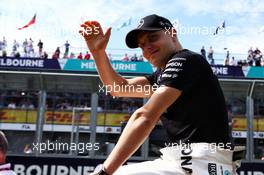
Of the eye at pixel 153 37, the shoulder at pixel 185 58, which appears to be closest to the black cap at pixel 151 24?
the eye at pixel 153 37

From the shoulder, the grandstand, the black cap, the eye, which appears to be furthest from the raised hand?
the grandstand

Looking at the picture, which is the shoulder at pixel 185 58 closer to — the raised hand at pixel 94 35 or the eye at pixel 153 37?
the eye at pixel 153 37

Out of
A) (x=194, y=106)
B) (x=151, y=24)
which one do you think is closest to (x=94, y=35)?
(x=151, y=24)

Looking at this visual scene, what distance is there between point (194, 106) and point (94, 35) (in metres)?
0.68

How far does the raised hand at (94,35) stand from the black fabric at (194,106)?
0.45 metres

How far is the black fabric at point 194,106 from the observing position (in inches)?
76.9

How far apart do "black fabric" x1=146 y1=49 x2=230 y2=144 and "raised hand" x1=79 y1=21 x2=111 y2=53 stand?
45 centimetres

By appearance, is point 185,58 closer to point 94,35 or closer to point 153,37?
point 153,37

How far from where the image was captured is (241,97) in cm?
899

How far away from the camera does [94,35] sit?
228 cm

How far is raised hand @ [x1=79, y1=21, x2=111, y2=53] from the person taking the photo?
2.27m

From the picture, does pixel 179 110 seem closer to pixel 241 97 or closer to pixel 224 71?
pixel 241 97

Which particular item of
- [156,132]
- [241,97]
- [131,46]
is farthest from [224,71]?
[131,46]

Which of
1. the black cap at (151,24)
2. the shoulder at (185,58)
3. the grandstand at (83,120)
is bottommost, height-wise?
the grandstand at (83,120)
